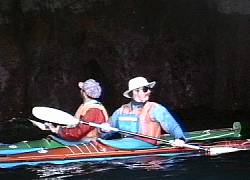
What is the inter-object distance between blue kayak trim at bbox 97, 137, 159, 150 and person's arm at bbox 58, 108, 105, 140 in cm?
29

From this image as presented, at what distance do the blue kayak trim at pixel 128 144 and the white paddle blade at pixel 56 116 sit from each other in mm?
479

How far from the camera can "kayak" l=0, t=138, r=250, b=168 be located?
297 inches

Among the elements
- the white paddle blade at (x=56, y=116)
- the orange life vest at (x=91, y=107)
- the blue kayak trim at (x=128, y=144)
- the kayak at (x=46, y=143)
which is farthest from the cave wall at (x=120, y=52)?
the blue kayak trim at (x=128, y=144)

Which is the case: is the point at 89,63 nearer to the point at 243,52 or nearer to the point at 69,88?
the point at 69,88

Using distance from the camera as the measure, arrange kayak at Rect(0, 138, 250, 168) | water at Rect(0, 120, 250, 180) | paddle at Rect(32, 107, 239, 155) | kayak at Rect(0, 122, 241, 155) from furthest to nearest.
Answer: paddle at Rect(32, 107, 239, 155) → kayak at Rect(0, 122, 241, 155) → kayak at Rect(0, 138, 250, 168) → water at Rect(0, 120, 250, 180)

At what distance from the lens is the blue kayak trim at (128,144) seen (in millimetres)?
7906

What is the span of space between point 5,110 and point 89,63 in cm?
253

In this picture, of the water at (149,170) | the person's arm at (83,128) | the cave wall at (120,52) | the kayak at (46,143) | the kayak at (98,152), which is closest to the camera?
the water at (149,170)

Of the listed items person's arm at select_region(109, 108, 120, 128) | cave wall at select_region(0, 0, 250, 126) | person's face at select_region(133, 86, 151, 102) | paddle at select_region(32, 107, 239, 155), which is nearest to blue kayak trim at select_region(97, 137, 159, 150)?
paddle at select_region(32, 107, 239, 155)

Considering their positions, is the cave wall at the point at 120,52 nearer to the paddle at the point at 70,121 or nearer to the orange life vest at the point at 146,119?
the paddle at the point at 70,121

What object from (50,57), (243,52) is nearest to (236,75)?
(243,52)

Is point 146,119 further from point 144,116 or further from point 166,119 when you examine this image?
point 166,119

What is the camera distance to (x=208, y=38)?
16.0 m

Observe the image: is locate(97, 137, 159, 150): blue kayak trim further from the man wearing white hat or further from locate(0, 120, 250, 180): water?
locate(0, 120, 250, 180): water
